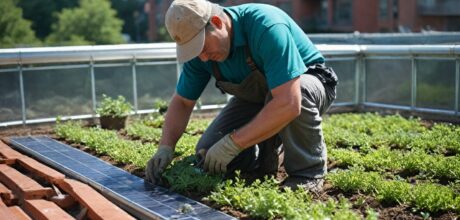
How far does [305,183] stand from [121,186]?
4.96ft

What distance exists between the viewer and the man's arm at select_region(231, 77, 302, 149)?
4.07m

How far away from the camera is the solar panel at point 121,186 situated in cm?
399

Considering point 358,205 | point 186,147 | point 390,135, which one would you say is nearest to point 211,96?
point 390,135

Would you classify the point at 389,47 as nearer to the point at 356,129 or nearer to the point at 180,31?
the point at 356,129

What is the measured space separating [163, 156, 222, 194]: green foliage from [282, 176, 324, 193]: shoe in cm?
55

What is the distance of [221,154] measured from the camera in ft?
14.5

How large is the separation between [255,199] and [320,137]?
0.98 meters

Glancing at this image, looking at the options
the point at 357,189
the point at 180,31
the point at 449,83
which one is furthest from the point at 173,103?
the point at 449,83

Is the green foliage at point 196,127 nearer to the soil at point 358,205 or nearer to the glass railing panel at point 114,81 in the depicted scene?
the glass railing panel at point 114,81

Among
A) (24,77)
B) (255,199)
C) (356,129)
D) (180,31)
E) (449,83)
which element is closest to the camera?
(255,199)

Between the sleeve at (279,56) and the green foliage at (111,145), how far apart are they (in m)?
1.76

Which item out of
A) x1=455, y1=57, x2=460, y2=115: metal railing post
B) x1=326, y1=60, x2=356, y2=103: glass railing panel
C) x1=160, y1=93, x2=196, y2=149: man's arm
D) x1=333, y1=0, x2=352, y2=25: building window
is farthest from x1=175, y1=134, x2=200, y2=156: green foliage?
x1=333, y1=0, x2=352, y2=25: building window

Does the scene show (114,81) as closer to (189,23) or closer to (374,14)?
(189,23)

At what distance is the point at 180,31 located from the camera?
420cm
